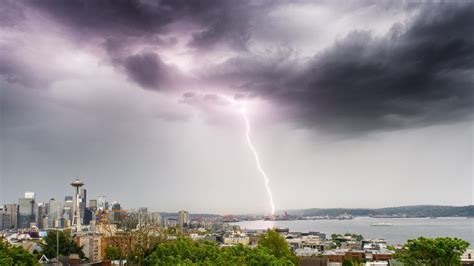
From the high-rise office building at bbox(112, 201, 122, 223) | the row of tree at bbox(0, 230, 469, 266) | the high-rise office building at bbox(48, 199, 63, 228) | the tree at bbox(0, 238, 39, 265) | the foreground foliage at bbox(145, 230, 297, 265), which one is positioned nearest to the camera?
the foreground foliage at bbox(145, 230, 297, 265)

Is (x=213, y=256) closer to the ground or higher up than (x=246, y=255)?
closer to the ground

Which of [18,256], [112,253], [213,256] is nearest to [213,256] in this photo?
[213,256]

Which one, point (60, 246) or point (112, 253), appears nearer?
point (60, 246)

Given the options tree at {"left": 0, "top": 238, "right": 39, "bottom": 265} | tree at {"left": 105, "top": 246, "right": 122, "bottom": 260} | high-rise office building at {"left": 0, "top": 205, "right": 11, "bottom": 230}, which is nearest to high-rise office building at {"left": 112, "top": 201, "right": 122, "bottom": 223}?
tree at {"left": 105, "top": 246, "right": 122, "bottom": 260}

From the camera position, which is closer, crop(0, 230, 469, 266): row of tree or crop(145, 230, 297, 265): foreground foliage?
crop(145, 230, 297, 265): foreground foliage

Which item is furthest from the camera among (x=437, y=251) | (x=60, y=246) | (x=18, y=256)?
(x=60, y=246)

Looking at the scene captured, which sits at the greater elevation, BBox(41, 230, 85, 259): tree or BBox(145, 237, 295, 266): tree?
BBox(145, 237, 295, 266): tree

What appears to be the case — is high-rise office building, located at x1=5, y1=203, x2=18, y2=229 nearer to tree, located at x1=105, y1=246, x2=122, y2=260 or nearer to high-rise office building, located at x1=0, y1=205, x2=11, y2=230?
high-rise office building, located at x1=0, y1=205, x2=11, y2=230

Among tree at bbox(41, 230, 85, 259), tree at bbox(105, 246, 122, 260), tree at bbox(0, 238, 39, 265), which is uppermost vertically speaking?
tree at bbox(0, 238, 39, 265)

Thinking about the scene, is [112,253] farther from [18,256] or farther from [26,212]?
[26,212]

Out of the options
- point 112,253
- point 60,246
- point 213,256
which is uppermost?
point 213,256
